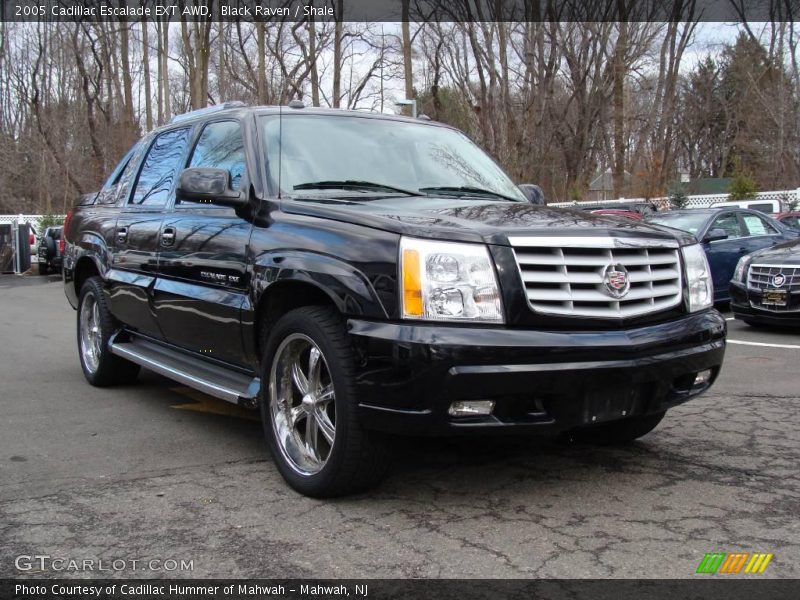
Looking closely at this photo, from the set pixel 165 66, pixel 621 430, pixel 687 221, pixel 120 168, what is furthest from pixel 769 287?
pixel 165 66

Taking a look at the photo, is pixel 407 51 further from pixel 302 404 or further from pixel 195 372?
pixel 302 404

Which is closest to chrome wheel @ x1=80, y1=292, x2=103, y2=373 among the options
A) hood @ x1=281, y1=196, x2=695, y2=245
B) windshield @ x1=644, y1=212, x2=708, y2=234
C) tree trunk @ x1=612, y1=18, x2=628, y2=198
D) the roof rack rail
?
the roof rack rail

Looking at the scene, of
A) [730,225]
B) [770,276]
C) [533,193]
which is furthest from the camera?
[730,225]

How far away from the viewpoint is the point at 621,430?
4559 millimetres

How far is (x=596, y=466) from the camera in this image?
4.27m

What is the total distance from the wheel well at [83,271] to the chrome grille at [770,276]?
7.26m

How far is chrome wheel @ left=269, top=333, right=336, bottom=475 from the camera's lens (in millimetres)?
3777

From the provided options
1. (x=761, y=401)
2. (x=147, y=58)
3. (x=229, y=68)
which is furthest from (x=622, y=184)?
(x=761, y=401)

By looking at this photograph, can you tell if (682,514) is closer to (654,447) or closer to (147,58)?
(654,447)

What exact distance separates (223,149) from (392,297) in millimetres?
2062

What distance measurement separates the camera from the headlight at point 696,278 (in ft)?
13.2

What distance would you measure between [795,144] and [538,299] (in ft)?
124

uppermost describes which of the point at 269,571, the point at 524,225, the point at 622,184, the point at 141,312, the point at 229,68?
the point at 229,68

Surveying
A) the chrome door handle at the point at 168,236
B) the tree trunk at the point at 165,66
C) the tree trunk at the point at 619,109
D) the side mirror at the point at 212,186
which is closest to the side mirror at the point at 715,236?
the chrome door handle at the point at 168,236
